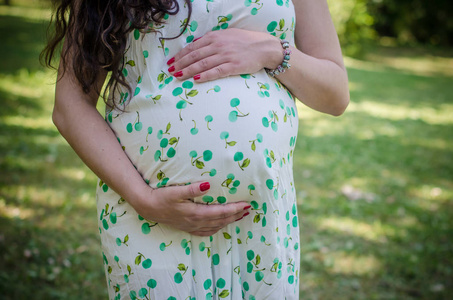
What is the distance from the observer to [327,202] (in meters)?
4.47

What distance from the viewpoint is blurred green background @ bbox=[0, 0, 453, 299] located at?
10.4ft

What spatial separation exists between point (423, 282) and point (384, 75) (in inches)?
409

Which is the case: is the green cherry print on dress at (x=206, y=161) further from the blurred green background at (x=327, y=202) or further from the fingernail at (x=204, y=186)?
the blurred green background at (x=327, y=202)

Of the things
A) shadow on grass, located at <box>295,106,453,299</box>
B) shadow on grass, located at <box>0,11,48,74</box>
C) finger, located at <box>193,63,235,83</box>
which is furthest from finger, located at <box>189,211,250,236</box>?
shadow on grass, located at <box>0,11,48,74</box>

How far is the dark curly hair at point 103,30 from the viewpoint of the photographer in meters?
1.21

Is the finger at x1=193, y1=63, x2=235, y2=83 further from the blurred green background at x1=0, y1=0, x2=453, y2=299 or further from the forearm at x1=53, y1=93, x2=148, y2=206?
the blurred green background at x1=0, y1=0, x2=453, y2=299

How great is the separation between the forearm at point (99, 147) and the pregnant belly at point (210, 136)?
5cm

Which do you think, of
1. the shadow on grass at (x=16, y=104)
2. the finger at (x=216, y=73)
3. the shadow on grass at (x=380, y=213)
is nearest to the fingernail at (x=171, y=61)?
the finger at (x=216, y=73)

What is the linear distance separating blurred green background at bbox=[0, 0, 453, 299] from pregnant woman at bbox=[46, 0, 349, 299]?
1.26ft

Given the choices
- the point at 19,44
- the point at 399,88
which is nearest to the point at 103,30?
the point at 399,88

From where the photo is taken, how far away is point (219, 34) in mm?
1255

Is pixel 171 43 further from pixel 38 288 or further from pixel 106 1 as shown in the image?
pixel 38 288

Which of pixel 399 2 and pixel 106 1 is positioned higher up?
pixel 106 1

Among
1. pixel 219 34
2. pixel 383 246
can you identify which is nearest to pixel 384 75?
pixel 383 246
